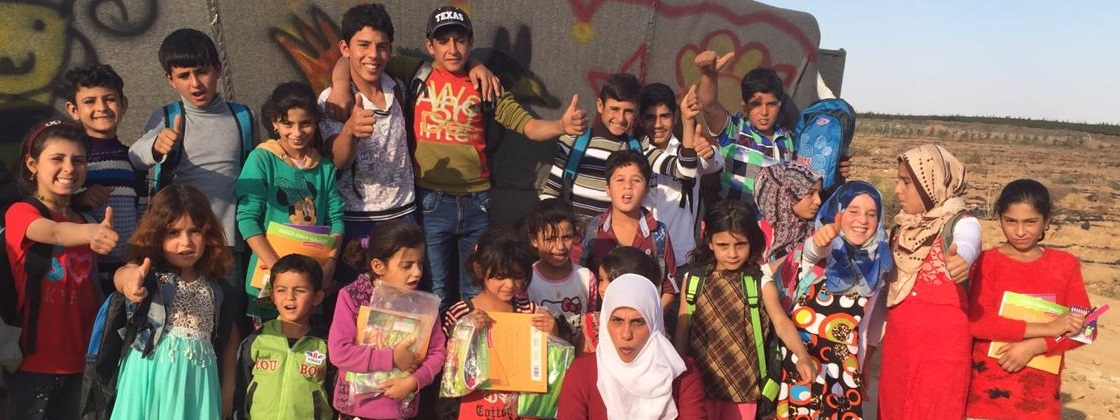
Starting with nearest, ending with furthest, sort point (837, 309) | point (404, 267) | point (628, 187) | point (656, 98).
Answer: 1. point (404, 267)
2. point (837, 309)
3. point (628, 187)
4. point (656, 98)

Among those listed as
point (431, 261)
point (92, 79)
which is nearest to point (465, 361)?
point (431, 261)

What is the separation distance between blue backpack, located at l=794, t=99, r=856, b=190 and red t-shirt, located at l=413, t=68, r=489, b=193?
2.02m

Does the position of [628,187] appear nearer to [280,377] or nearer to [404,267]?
[404,267]

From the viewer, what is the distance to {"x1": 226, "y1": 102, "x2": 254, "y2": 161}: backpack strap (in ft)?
14.8

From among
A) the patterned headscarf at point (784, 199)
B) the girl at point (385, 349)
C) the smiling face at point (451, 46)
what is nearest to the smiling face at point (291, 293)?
the girl at point (385, 349)

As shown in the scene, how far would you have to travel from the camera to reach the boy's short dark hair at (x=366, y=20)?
471 centimetres

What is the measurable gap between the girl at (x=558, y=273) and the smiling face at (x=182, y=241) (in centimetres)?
143

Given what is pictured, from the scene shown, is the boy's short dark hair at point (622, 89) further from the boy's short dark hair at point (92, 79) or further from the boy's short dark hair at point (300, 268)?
the boy's short dark hair at point (92, 79)

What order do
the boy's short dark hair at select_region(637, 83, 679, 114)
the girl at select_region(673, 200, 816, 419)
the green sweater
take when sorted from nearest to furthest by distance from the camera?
the green sweater < the girl at select_region(673, 200, 816, 419) < the boy's short dark hair at select_region(637, 83, 679, 114)

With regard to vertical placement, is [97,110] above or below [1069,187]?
below

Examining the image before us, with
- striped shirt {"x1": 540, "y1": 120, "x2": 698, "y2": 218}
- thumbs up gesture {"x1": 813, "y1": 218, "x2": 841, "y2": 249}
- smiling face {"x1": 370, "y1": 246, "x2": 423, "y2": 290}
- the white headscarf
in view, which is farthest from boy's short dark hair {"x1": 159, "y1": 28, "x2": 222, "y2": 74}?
thumbs up gesture {"x1": 813, "y1": 218, "x2": 841, "y2": 249}

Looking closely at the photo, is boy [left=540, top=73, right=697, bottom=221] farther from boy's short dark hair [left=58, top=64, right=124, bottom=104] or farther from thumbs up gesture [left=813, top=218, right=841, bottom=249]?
boy's short dark hair [left=58, top=64, right=124, bottom=104]

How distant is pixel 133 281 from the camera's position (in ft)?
11.8

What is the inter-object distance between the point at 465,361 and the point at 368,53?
65.0 inches
